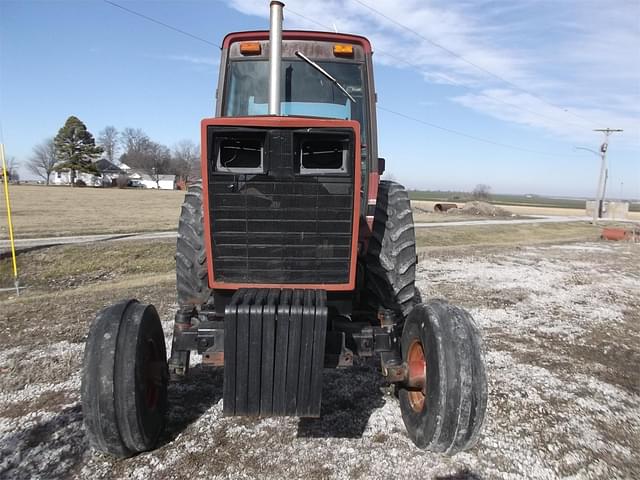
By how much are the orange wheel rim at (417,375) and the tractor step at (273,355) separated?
67 centimetres

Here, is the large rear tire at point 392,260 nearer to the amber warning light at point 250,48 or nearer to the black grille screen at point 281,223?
the black grille screen at point 281,223

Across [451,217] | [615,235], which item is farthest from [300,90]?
[451,217]

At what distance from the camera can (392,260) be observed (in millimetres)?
3633

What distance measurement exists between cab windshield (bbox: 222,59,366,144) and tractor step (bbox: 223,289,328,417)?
190 centimetres

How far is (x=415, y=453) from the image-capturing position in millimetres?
3189

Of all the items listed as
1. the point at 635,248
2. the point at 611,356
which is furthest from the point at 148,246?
the point at 635,248

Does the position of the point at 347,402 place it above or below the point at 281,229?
below

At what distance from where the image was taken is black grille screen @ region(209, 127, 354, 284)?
280 centimetres

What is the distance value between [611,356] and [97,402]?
558 cm

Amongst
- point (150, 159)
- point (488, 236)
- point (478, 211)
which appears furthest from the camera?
point (150, 159)

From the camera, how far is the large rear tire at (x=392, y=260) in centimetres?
364

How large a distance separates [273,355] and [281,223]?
2.73ft

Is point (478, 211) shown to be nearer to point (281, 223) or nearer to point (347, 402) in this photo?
point (347, 402)

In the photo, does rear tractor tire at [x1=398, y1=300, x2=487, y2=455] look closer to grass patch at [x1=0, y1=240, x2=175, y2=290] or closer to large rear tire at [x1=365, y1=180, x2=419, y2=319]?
large rear tire at [x1=365, y1=180, x2=419, y2=319]
